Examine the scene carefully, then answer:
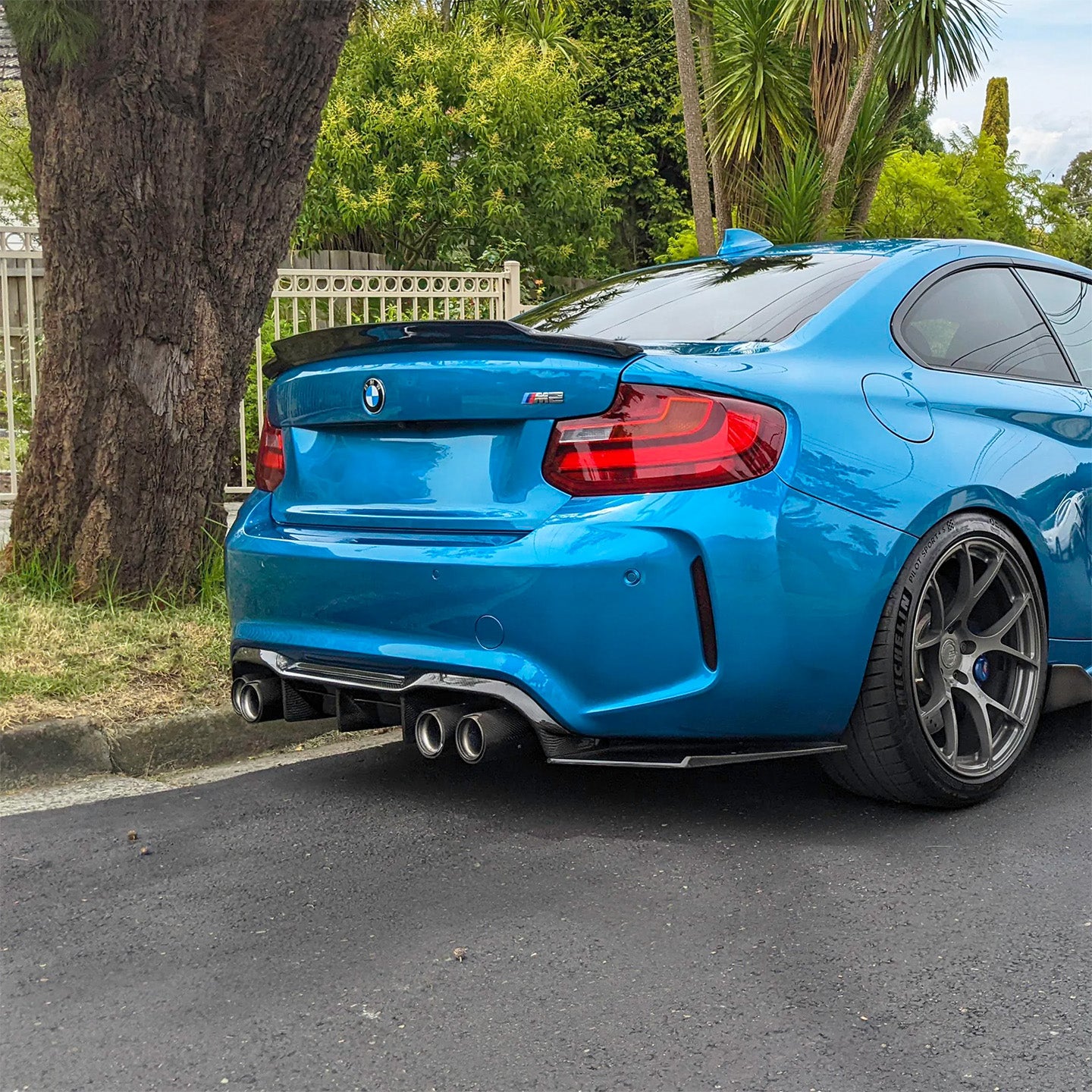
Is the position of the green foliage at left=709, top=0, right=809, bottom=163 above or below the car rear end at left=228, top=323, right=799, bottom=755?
above

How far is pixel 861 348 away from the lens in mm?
3660

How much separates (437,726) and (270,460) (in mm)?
1093

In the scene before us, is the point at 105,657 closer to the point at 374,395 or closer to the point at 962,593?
the point at 374,395

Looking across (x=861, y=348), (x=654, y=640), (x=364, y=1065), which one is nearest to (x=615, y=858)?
(x=654, y=640)

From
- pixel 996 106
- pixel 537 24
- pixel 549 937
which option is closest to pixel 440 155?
pixel 537 24

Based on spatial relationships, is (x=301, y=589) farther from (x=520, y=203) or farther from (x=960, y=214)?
(x=960, y=214)

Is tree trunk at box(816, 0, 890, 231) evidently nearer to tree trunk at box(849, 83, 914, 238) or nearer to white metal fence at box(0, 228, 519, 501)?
tree trunk at box(849, 83, 914, 238)

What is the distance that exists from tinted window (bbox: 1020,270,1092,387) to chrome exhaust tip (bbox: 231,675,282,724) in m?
2.61

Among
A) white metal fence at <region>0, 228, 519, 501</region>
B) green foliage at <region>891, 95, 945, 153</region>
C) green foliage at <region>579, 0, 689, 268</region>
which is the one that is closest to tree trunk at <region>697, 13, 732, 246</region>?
white metal fence at <region>0, 228, 519, 501</region>

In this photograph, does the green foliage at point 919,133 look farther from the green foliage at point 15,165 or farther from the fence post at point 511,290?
the fence post at point 511,290

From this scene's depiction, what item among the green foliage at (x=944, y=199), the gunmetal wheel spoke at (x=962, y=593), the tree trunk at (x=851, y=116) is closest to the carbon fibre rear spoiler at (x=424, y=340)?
the gunmetal wheel spoke at (x=962, y=593)

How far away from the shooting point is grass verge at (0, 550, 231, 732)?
4465mm

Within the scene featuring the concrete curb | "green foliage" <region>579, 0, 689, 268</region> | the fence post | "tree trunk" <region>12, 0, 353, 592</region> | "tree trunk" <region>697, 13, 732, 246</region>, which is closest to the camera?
the concrete curb

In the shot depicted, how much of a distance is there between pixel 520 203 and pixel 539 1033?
13750 mm
